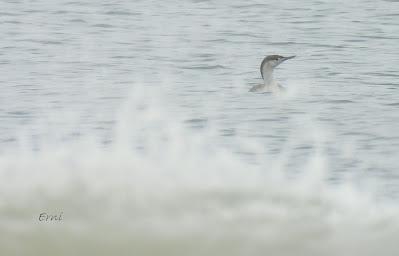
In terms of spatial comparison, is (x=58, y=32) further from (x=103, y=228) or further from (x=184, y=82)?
(x=103, y=228)

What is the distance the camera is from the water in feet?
37.1

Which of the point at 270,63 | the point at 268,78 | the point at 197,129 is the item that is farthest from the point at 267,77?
the point at 197,129

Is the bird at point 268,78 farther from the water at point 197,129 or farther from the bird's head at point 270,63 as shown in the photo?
the water at point 197,129

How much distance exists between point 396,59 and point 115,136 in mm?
7187

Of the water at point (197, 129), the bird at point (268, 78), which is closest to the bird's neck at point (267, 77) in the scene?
the bird at point (268, 78)

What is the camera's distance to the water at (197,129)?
1131 centimetres

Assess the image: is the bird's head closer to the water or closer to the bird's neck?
the bird's neck

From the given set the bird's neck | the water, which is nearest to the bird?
the bird's neck

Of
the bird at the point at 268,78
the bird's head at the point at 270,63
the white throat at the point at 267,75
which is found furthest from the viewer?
the bird's head at the point at 270,63

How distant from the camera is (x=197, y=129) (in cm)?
1636

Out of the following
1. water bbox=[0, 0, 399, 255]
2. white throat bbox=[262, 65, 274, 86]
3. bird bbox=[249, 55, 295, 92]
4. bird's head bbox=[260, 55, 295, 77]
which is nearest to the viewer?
water bbox=[0, 0, 399, 255]

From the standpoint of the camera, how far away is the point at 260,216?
452 inches

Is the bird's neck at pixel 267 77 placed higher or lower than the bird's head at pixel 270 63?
lower

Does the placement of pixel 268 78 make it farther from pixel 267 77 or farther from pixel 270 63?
pixel 270 63
